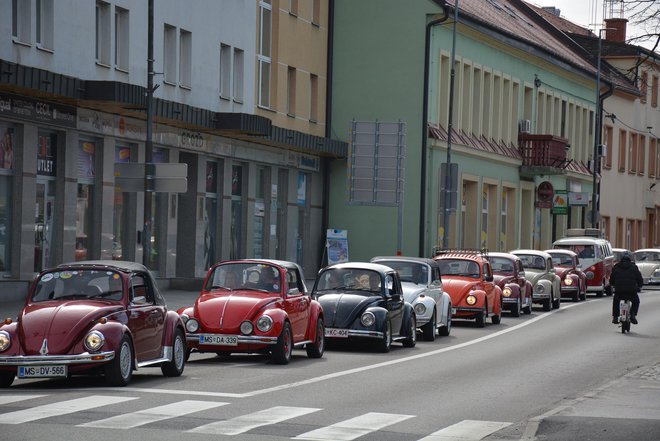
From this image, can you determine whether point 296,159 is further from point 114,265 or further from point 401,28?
point 114,265

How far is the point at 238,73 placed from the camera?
148ft

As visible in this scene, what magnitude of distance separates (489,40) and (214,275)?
41.0m

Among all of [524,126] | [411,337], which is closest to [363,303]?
[411,337]

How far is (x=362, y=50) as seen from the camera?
2175 inches

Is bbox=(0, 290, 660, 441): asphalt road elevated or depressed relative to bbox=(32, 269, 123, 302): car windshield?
depressed

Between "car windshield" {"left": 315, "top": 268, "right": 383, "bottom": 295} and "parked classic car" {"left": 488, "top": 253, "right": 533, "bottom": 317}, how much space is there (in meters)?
12.0

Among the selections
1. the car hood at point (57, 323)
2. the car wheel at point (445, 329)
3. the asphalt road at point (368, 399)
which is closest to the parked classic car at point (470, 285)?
the car wheel at point (445, 329)

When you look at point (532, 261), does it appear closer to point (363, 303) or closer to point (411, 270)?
point (411, 270)

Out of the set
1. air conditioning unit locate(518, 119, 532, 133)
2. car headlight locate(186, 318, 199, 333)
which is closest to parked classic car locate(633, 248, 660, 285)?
air conditioning unit locate(518, 119, 532, 133)

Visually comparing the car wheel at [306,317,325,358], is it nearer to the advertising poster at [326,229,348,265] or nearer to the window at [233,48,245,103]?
the window at [233,48,245,103]

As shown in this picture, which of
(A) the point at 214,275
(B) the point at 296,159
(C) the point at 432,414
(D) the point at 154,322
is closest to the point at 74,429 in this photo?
(C) the point at 432,414

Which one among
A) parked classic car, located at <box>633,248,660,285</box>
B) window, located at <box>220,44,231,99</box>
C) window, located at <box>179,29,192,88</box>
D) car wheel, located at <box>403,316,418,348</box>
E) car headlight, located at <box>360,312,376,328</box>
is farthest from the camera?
parked classic car, located at <box>633,248,660,285</box>

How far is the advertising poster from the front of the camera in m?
51.1

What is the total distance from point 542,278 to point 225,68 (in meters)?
10.5
